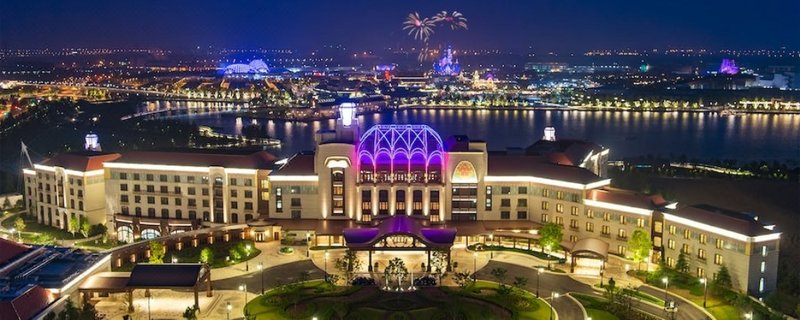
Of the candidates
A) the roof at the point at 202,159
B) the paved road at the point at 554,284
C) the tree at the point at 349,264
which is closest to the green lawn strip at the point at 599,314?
the paved road at the point at 554,284

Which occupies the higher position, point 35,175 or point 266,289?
point 35,175

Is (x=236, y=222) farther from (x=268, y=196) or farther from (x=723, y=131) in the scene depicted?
(x=723, y=131)

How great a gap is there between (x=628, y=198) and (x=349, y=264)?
347 inches

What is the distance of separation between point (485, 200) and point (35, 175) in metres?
16.6

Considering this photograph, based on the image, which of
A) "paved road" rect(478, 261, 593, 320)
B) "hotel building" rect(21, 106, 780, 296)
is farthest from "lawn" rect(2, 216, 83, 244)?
"paved road" rect(478, 261, 593, 320)

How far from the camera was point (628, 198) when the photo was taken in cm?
2180

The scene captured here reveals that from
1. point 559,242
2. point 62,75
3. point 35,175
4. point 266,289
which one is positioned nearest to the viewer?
point 266,289

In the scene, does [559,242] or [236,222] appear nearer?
[559,242]

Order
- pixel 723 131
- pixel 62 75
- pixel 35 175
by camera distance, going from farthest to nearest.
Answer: pixel 62 75 < pixel 723 131 < pixel 35 175

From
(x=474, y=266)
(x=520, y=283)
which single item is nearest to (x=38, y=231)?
(x=474, y=266)

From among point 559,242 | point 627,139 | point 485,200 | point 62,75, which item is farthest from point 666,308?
point 62,75

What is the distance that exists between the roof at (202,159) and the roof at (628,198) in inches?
445

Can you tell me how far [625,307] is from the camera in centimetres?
1659

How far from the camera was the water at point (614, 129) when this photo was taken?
2029 inches
